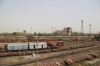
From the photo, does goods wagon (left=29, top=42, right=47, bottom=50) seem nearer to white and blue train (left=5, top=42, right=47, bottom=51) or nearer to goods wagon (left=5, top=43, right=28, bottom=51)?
white and blue train (left=5, top=42, right=47, bottom=51)

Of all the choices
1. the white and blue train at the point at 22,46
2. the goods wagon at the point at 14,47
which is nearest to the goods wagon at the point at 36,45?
the white and blue train at the point at 22,46

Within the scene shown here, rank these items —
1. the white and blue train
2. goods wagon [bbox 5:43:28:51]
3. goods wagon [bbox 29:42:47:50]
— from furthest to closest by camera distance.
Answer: goods wagon [bbox 29:42:47:50] → the white and blue train → goods wagon [bbox 5:43:28:51]

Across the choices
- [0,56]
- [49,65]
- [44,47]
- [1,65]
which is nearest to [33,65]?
[49,65]

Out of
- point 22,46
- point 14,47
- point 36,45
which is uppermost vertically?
point 36,45

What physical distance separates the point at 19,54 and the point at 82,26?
77889 mm

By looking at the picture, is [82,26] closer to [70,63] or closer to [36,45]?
[36,45]

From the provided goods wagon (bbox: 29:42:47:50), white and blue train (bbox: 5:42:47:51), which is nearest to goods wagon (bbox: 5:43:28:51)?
white and blue train (bbox: 5:42:47:51)

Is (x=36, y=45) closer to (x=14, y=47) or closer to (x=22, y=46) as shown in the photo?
(x=22, y=46)

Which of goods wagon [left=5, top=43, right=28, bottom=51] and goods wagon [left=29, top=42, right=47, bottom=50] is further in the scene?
goods wagon [left=29, top=42, right=47, bottom=50]

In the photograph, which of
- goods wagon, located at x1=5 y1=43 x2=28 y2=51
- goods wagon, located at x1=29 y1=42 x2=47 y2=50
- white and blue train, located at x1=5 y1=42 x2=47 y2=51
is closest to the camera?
goods wagon, located at x1=5 y1=43 x2=28 y2=51

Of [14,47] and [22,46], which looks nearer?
[14,47]

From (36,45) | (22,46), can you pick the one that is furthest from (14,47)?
(36,45)

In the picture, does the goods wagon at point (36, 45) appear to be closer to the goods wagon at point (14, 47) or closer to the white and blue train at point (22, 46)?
the white and blue train at point (22, 46)

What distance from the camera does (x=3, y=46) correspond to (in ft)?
165
